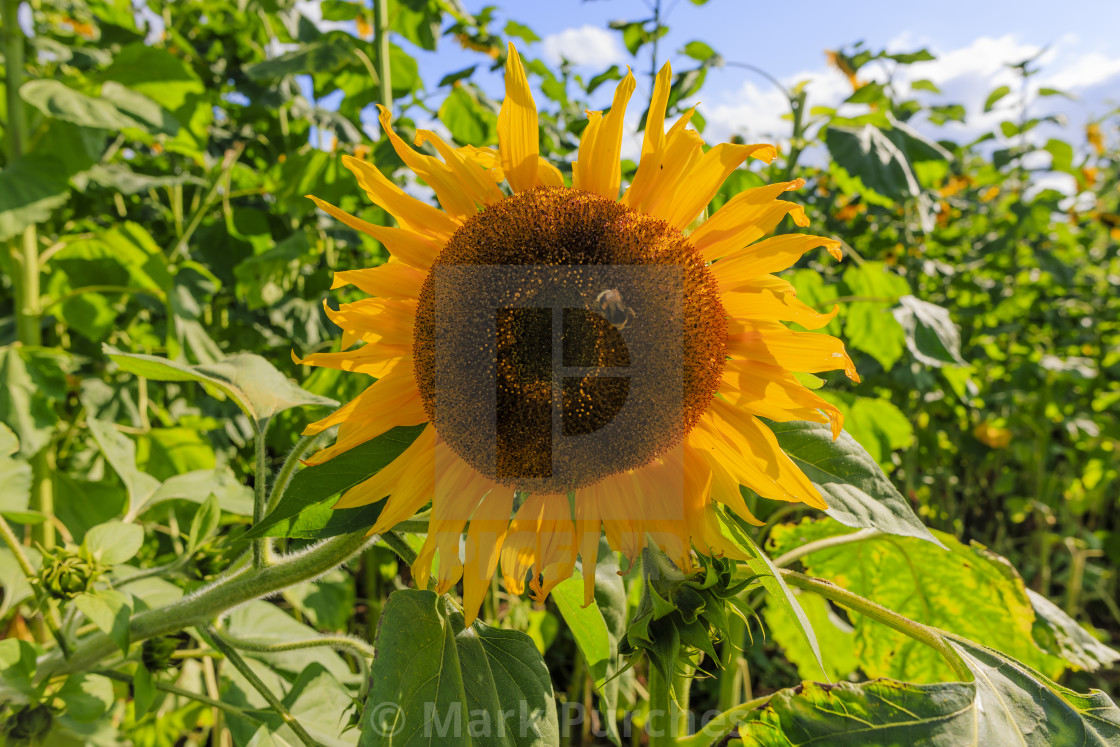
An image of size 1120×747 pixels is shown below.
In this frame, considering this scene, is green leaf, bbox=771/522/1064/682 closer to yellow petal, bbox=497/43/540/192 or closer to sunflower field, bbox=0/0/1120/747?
sunflower field, bbox=0/0/1120/747

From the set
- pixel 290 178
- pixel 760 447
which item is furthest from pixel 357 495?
pixel 290 178

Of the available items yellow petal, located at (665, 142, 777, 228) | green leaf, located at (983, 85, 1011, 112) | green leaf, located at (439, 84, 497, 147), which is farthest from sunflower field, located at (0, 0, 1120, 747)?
green leaf, located at (983, 85, 1011, 112)

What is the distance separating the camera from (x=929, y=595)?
1.08 meters

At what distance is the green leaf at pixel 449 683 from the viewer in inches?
24.3

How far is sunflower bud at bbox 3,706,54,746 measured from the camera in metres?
1.00

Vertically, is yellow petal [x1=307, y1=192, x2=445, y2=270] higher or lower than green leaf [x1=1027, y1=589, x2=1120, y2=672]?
higher

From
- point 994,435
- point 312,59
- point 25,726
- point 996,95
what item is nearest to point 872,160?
point 312,59

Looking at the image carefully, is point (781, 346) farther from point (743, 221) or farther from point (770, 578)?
point (770, 578)

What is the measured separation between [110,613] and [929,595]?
1.16 metres

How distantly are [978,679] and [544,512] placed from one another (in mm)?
466

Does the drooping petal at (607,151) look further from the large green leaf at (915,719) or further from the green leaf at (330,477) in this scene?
the large green leaf at (915,719)

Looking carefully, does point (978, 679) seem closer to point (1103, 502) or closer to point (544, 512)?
point (544, 512)

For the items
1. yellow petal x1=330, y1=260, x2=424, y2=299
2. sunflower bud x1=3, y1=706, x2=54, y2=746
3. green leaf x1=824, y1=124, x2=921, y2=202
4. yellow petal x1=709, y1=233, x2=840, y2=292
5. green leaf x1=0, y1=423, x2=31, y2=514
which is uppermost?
green leaf x1=824, y1=124, x2=921, y2=202

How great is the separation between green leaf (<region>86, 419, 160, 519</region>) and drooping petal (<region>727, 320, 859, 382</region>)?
1143 mm
